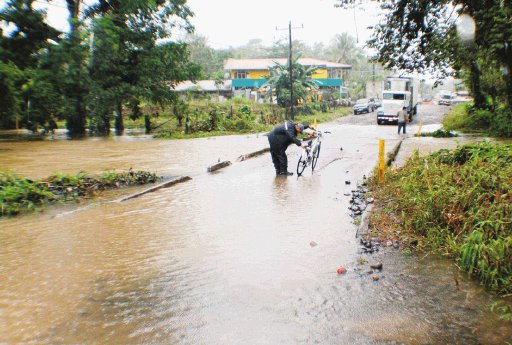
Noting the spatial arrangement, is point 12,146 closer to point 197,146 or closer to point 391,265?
point 197,146

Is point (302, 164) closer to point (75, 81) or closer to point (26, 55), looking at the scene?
point (75, 81)

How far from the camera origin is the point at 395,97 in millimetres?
33500

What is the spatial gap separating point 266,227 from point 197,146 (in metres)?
14.5

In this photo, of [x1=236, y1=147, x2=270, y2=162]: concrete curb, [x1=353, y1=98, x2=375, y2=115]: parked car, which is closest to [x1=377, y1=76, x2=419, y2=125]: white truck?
[x1=353, y1=98, x2=375, y2=115]: parked car

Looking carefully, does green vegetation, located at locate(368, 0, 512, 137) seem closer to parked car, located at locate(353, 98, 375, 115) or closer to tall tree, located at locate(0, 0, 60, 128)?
tall tree, located at locate(0, 0, 60, 128)

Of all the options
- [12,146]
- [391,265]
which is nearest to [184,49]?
[12,146]

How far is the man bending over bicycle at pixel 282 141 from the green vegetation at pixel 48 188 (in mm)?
3570

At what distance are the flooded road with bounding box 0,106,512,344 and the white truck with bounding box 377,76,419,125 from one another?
24774 millimetres

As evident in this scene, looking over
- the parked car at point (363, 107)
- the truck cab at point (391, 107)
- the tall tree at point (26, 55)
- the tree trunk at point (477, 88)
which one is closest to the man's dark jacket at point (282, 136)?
the tall tree at point (26, 55)

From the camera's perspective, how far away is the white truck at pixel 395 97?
3191 cm

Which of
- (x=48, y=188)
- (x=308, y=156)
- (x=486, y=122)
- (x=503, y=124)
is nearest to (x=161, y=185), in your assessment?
(x=48, y=188)

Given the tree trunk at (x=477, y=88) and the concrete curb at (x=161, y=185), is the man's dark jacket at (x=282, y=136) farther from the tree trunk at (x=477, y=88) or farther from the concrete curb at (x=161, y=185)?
the tree trunk at (x=477, y=88)

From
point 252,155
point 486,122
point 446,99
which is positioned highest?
point 446,99

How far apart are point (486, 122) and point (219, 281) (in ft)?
83.5
